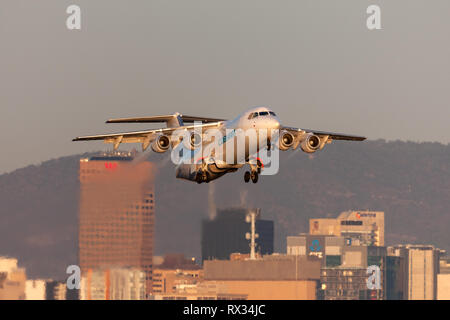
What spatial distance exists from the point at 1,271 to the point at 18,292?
28.1 feet

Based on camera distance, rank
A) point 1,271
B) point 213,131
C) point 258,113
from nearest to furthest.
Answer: point 258,113
point 213,131
point 1,271

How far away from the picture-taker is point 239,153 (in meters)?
61.4

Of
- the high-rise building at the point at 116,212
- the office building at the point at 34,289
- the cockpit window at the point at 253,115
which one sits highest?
the cockpit window at the point at 253,115

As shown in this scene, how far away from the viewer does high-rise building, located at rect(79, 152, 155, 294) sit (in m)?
117

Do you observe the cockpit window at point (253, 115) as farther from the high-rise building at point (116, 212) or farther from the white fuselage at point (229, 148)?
the high-rise building at point (116, 212)

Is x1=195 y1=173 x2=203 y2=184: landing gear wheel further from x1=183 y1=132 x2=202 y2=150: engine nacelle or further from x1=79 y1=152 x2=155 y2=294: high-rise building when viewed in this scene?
x1=79 y1=152 x2=155 y2=294: high-rise building

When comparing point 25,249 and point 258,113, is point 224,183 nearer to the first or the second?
point 25,249

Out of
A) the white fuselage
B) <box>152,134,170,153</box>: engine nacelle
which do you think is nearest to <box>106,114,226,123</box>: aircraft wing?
the white fuselage

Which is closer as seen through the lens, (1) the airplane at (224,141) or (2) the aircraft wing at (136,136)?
(1) the airplane at (224,141)

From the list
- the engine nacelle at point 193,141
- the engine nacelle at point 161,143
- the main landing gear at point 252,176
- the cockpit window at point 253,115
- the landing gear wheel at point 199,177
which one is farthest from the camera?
the engine nacelle at point 193,141

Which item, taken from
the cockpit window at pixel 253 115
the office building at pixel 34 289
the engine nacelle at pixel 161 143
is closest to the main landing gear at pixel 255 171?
the cockpit window at pixel 253 115

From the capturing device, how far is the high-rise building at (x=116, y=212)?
11725cm

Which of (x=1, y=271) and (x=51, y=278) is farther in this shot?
(x=51, y=278)
